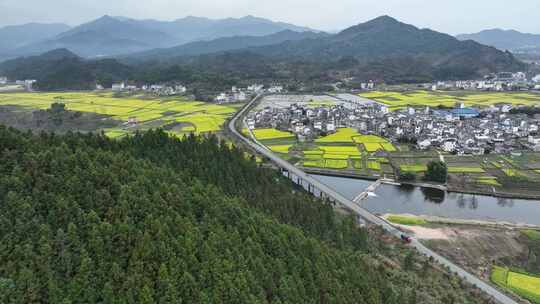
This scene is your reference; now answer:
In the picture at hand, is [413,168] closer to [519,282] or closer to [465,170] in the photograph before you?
[465,170]

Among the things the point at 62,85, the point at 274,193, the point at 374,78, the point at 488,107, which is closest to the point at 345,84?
the point at 374,78

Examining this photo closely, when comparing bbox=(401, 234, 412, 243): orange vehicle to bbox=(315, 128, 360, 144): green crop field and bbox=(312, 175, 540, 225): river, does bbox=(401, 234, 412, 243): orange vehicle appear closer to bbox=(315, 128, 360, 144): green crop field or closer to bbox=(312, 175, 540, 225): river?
bbox=(312, 175, 540, 225): river

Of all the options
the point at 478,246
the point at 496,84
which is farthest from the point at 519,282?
the point at 496,84

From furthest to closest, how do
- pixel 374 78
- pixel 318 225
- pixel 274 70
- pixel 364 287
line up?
pixel 274 70, pixel 374 78, pixel 318 225, pixel 364 287

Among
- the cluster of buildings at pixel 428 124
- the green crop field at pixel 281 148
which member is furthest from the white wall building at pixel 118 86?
the green crop field at pixel 281 148

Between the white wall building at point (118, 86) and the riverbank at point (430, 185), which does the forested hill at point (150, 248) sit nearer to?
the riverbank at point (430, 185)

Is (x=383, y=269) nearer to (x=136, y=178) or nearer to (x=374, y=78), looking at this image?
(x=136, y=178)
